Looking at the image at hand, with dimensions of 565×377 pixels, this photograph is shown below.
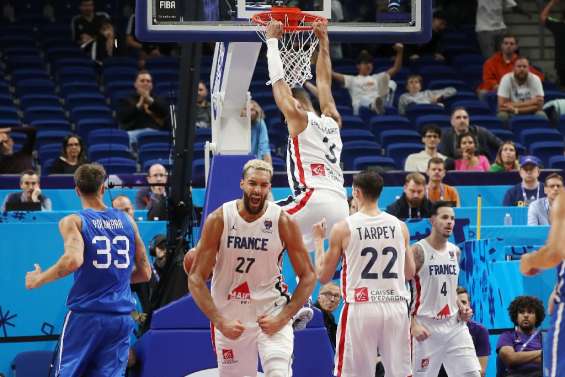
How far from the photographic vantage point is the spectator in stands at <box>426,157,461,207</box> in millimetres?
13219

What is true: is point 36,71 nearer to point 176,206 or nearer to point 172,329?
point 176,206

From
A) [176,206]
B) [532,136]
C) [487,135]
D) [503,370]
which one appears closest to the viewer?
[503,370]

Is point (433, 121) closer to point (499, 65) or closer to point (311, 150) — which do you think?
point (499, 65)

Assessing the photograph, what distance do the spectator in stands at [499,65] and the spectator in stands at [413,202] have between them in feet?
22.2

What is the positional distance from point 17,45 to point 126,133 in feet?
13.8

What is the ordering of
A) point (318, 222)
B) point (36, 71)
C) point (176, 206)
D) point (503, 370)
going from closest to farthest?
point (318, 222)
point (503, 370)
point (176, 206)
point (36, 71)

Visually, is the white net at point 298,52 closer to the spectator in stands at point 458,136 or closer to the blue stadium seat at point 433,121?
the spectator in stands at point 458,136

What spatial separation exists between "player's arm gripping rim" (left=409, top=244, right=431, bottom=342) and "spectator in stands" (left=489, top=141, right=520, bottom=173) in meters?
4.37

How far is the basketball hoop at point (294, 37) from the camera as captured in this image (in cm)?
905

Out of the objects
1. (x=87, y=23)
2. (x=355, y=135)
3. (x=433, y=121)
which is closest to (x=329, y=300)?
(x=355, y=135)

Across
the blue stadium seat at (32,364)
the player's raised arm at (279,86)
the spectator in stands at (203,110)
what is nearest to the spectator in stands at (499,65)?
the spectator in stands at (203,110)

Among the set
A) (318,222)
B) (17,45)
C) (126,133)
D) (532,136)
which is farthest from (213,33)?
(17,45)

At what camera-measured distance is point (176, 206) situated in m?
11.4

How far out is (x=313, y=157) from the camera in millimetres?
8883
